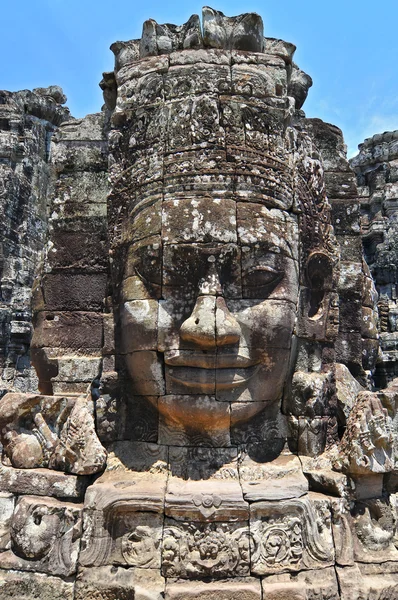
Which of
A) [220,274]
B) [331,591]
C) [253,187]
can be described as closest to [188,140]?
[253,187]

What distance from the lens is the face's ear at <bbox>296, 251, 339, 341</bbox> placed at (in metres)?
4.22

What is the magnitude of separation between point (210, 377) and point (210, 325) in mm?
407

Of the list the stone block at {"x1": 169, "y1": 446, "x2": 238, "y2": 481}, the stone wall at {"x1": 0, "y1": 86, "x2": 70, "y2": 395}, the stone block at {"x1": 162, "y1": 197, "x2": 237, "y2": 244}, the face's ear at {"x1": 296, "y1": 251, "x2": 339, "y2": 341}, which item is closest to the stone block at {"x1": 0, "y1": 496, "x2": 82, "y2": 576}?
the stone block at {"x1": 169, "y1": 446, "x2": 238, "y2": 481}

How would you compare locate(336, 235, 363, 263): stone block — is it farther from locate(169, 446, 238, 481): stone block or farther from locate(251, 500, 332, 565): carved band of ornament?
locate(251, 500, 332, 565): carved band of ornament

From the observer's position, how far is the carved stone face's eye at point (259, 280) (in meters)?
3.86

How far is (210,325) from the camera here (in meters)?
3.62

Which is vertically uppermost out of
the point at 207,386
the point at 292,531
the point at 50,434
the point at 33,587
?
the point at 207,386

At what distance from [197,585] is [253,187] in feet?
9.66

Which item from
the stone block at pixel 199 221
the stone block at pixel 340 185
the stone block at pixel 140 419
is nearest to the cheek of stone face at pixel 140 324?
the stone block at pixel 140 419

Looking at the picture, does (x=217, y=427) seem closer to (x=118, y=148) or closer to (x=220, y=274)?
(x=220, y=274)

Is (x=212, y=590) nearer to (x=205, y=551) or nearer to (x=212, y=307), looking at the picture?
(x=205, y=551)

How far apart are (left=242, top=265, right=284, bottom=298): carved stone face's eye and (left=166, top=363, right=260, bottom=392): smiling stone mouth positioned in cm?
60

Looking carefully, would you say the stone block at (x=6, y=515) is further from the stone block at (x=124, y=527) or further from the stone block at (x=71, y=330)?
the stone block at (x=71, y=330)

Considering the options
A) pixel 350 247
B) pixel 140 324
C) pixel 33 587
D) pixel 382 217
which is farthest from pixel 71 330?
pixel 382 217
